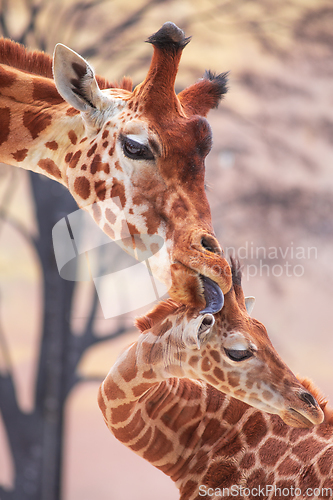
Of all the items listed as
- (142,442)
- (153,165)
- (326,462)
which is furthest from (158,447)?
(153,165)

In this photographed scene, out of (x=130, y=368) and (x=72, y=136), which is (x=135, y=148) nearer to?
(x=72, y=136)

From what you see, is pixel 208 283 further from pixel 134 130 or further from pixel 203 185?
pixel 134 130

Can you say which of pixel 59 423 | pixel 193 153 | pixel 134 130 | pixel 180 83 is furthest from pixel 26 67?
pixel 59 423

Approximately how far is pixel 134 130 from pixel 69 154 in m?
0.20

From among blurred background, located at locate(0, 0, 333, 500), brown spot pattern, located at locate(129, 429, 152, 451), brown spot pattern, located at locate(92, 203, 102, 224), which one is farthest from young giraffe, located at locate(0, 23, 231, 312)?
blurred background, located at locate(0, 0, 333, 500)

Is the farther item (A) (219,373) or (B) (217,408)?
(B) (217,408)

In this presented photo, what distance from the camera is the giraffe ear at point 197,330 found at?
89cm

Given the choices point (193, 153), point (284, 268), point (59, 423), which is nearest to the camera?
point (193, 153)

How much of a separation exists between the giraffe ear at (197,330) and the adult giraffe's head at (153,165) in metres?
0.03

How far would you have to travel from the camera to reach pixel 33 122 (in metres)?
1.14

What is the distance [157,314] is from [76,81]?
21.5 inches

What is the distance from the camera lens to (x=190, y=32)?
3.06m

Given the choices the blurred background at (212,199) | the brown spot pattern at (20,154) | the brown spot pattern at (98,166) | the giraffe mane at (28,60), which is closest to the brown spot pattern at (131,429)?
the brown spot pattern at (98,166)

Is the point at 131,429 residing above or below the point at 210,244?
below
